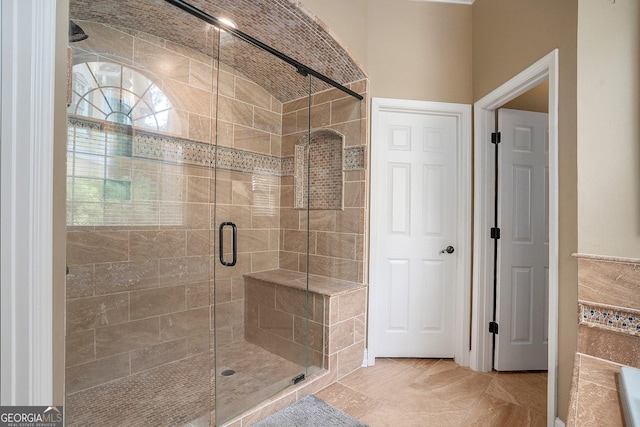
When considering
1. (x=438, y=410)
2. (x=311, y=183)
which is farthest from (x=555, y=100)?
(x=438, y=410)

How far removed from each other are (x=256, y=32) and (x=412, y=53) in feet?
4.14

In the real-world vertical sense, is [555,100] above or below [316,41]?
below

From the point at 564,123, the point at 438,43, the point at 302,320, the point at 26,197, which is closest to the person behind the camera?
the point at 26,197

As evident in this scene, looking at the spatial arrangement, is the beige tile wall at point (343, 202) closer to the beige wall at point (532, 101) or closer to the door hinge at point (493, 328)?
the door hinge at point (493, 328)

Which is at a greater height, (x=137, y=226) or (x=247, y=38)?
(x=247, y=38)

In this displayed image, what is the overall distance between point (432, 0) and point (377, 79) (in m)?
0.79

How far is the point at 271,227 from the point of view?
2.42 meters

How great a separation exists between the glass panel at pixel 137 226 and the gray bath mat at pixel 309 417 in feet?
1.38

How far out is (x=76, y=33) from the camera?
1697 millimetres

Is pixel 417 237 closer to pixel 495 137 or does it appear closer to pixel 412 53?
pixel 495 137

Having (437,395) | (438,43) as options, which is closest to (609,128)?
(438,43)

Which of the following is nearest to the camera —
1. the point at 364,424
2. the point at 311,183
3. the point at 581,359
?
the point at 581,359

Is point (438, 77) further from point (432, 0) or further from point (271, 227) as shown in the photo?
point (271, 227)

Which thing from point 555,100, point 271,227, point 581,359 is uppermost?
point 555,100
